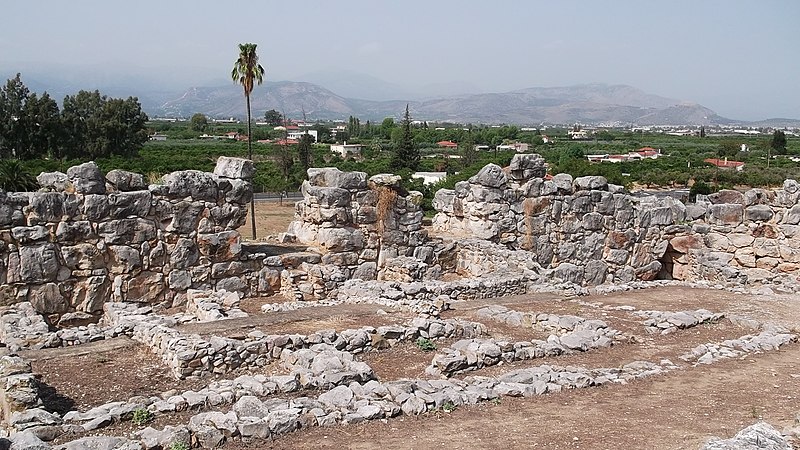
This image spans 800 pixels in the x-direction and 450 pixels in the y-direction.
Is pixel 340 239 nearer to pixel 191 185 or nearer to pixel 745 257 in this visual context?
pixel 191 185

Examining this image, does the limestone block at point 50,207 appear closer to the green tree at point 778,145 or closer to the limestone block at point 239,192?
the limestone block at point 239,192

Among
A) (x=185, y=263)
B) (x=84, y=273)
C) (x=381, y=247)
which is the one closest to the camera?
(x=84, y=273)

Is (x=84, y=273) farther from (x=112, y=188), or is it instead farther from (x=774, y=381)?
(x=774, y=381)

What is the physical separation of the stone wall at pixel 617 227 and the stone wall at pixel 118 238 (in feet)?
20.0

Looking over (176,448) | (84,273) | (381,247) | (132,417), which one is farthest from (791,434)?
(84,273)

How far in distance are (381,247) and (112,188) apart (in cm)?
556

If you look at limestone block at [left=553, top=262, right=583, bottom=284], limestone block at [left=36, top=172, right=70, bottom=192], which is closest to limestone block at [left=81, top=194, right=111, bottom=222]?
limestone block at [left=36, top=172, right=70, bottom=192]

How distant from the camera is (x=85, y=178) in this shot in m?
12.0

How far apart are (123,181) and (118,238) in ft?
3.45

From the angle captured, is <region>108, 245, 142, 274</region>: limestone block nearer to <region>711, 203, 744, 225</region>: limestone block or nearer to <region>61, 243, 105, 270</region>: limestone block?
<region>61, 243, 105, 270</region>: limestone block

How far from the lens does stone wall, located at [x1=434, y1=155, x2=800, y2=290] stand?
56.2 ft

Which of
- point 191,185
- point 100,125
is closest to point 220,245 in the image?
point 191,185

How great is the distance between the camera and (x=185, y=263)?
42.9 feet

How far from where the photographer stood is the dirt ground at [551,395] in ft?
22.4
